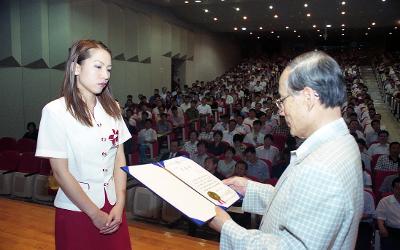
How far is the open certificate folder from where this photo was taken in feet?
4.10

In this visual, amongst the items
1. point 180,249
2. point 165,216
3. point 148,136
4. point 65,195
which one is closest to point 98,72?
point 65,195

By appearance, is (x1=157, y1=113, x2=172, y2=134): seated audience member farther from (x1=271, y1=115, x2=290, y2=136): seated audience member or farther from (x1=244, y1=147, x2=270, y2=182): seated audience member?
(x1=244, y1=147, x2=270, y2=182): seated audience member

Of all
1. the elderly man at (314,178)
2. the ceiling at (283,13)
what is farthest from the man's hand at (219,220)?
the ceiling at (283,13)

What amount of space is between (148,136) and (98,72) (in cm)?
648

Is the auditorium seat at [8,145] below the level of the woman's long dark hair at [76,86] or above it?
below

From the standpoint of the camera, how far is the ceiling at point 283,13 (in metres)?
14.0

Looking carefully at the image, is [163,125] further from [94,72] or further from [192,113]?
[94,72]

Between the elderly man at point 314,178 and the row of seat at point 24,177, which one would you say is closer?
the elderly man at point 314,178

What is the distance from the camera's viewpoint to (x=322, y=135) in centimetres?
112

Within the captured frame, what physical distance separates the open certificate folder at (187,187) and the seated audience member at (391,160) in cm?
510

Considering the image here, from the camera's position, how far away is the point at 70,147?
1.52m

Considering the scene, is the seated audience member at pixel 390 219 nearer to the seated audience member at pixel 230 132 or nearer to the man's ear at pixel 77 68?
the man's ear at pixel 77 68

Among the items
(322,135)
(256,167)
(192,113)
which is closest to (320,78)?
(322,135)

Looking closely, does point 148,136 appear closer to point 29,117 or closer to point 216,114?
point 29,117
